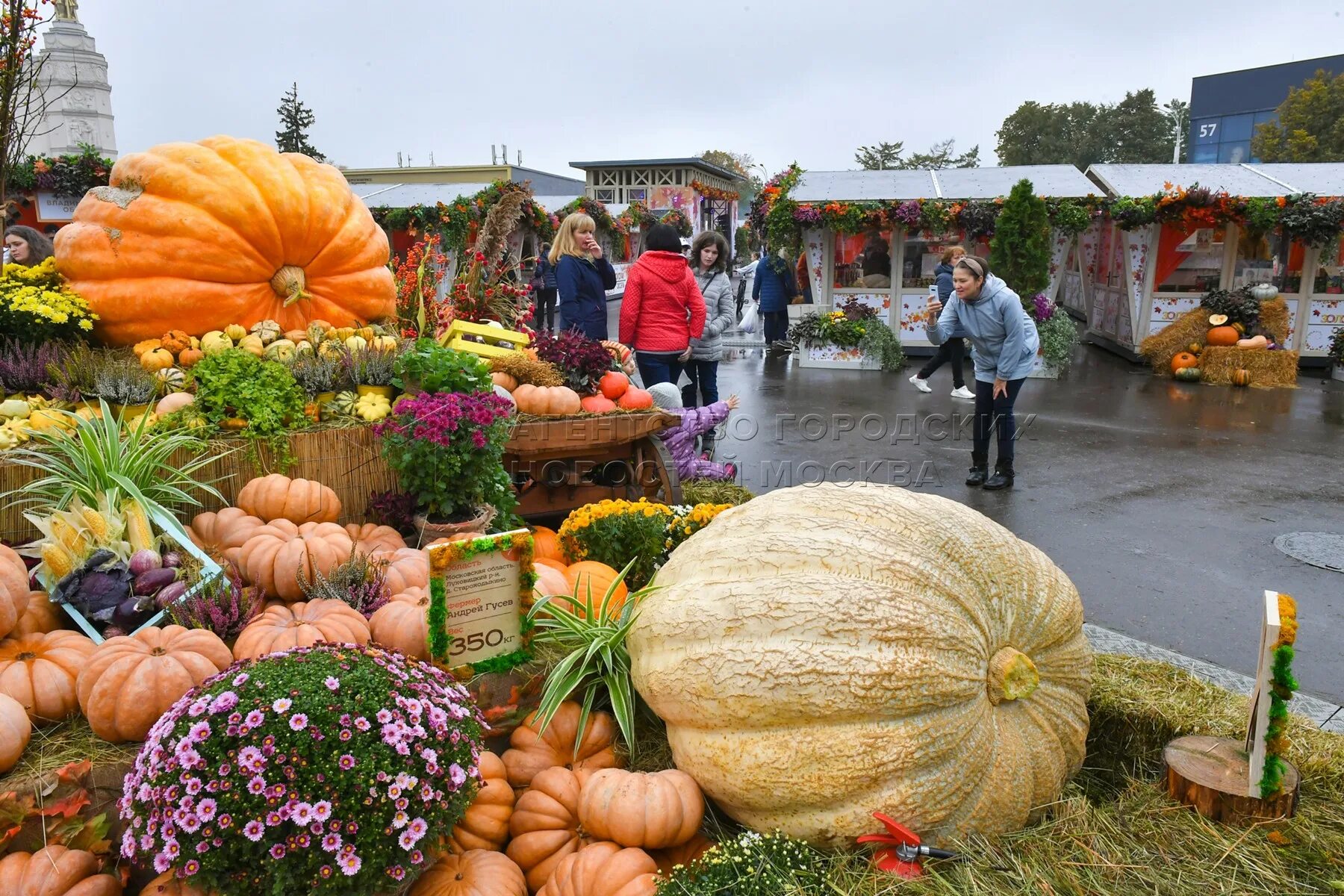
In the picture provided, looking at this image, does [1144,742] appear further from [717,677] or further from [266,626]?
[266,626]

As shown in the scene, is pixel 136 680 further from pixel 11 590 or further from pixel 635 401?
pixel 635 401

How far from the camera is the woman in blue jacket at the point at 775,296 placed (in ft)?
48.0

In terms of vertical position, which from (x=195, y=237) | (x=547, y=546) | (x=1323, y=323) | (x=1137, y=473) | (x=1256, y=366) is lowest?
(x=1137, y=473)

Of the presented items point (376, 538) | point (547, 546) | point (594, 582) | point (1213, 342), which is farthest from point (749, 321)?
point (594, 582)

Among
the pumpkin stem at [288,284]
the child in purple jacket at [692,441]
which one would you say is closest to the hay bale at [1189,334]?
the child in purple jacket at [692,441]

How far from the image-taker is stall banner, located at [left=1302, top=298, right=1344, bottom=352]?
13523mm

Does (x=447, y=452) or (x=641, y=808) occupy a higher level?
(x=447, y=452)

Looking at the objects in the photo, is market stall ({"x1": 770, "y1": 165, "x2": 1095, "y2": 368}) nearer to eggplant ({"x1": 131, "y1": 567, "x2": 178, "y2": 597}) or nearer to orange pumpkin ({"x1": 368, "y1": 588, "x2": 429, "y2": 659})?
orange pumpkin ({"x1": 368, "y1": 588, "x2": 429, "y2": 659})

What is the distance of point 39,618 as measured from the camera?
114 inches

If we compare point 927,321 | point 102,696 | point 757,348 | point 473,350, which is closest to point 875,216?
point 757,348

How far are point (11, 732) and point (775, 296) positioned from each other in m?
13.7

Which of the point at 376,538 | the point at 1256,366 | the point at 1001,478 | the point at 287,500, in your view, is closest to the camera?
the point at 287,500

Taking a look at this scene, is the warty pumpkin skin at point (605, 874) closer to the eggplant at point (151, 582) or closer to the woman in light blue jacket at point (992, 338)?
the eggplant at point (151, 582)

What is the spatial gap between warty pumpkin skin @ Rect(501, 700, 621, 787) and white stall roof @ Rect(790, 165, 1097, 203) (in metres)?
12.8
